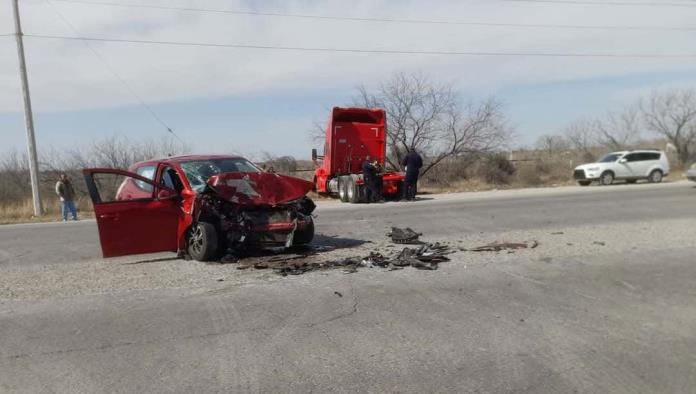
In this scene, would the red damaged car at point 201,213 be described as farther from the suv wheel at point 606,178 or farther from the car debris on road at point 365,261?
the suv wheel at point 606,178

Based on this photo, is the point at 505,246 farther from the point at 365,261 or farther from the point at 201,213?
the point at 201,213

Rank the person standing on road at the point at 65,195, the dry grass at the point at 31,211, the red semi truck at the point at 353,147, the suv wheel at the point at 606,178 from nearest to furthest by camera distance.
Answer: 1. the person standing on road at the point at 65,195
2. the dry grass at the point at 31,211
3. the red semi truck at the point at 353,147
4. the suv wheel at the point at 606,178

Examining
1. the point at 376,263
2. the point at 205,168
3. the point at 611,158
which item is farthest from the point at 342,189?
the point at 611,158

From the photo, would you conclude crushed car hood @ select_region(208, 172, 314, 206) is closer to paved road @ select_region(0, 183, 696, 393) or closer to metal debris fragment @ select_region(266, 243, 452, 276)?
metal debris fragment @ select_region(266, 243, 452, 276)

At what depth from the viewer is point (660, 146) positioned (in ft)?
166

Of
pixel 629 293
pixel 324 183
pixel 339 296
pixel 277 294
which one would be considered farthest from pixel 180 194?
pixel 324 183

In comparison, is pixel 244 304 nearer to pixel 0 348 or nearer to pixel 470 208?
pixel 0 348

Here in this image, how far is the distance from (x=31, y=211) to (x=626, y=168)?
26814mm

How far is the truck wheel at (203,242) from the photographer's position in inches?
335

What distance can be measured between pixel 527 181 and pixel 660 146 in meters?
24.1

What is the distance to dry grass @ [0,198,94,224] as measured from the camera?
67.4ft

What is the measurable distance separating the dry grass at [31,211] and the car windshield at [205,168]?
1281 cm

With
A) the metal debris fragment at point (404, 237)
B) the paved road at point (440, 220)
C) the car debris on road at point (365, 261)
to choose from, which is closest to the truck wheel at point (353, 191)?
the paved road at point (440, 220)

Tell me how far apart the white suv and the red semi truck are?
39.7 ft
